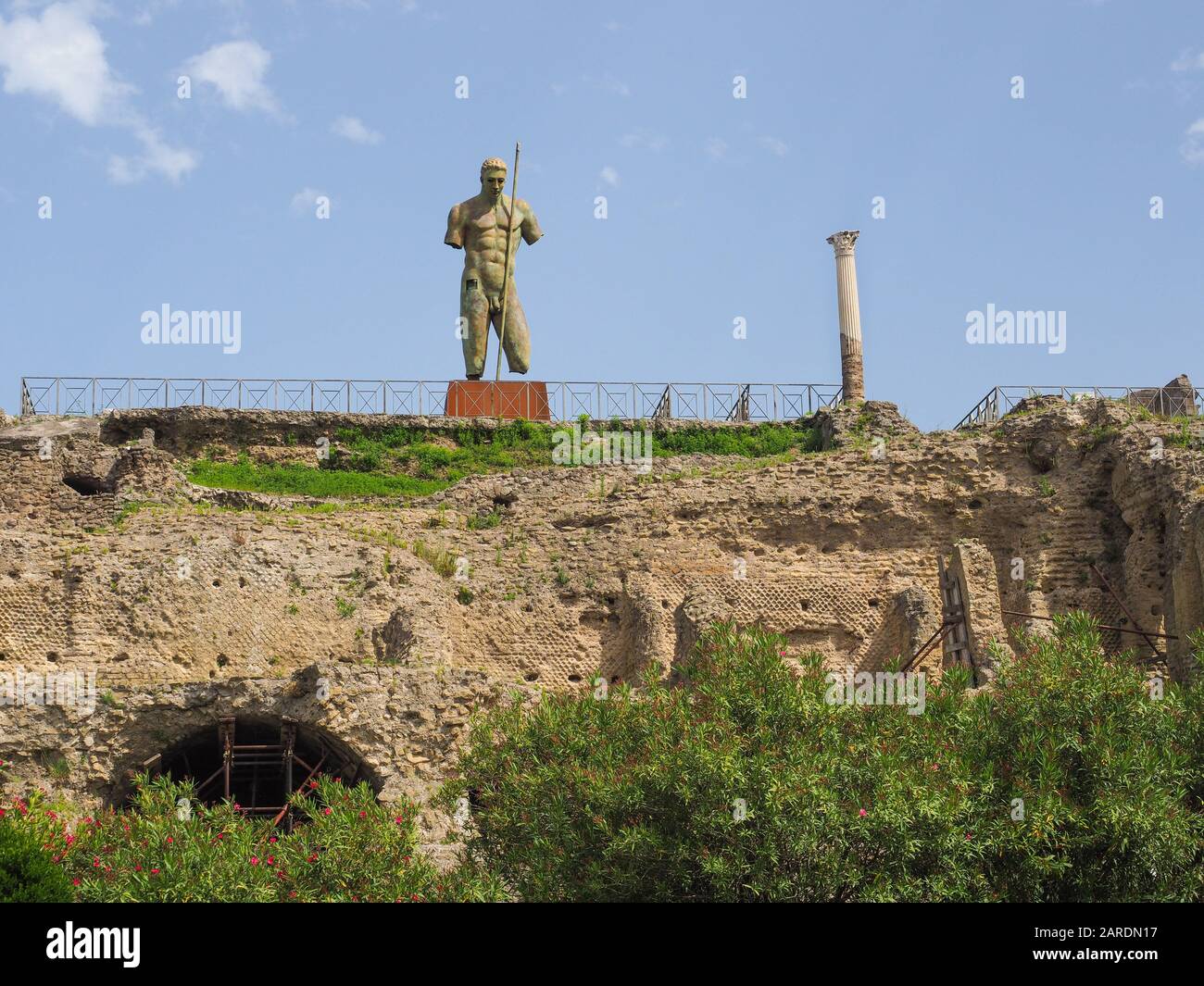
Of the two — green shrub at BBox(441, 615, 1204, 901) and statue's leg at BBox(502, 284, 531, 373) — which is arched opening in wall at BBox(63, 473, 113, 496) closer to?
statue's leg at BBox(502, 284, 531, 373)

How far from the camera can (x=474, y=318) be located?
43625mm

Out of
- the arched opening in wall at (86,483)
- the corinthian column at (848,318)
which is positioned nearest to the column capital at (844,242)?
the corinthian column at (848,318)

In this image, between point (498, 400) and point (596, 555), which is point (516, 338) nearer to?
point (498, 400)

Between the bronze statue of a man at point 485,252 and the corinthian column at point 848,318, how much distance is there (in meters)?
6.57

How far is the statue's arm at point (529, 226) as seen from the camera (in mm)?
43812

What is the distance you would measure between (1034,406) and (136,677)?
15711mm

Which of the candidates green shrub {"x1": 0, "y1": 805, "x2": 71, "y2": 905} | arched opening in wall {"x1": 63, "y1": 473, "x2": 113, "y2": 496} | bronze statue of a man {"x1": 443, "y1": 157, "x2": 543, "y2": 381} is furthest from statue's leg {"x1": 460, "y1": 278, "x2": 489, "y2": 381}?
green shrub {"x1": 0, "y1": 805, "x2": 71, "y2": 905}

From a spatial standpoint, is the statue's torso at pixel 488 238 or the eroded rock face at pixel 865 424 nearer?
the eroded rock face at pixel 865 424

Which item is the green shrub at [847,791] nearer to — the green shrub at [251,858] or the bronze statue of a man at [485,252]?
the green shrub at [251,858]

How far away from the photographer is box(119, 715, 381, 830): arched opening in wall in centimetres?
3000

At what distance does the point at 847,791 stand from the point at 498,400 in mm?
20838

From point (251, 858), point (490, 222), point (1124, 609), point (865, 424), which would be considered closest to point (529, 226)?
point (490, 222)

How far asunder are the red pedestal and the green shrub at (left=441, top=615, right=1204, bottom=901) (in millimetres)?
17599
